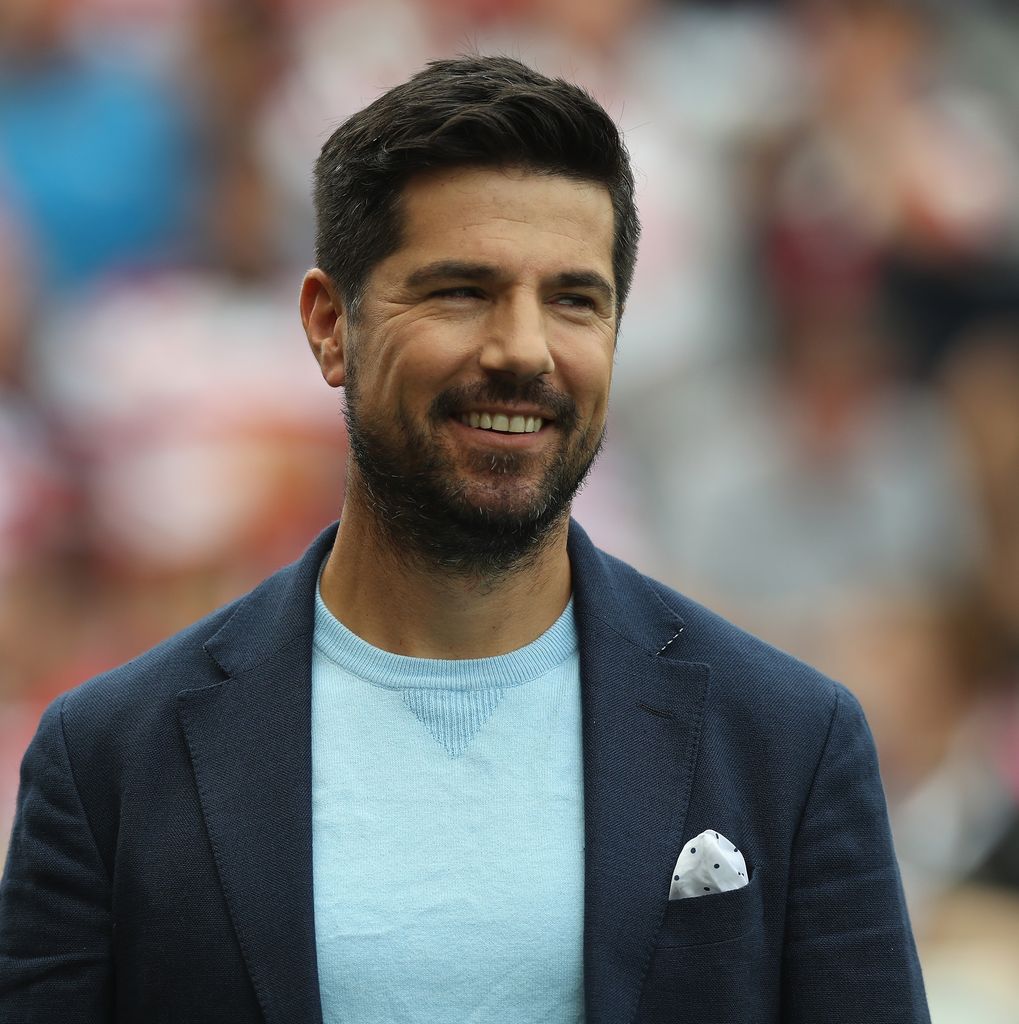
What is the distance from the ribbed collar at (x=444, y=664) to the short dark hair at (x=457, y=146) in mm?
519

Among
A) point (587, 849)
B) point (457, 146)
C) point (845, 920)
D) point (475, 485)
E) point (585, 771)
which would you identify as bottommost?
point (845, 920)

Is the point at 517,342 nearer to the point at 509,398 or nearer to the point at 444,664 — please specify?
the point at 509,398

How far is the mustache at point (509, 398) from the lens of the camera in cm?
231

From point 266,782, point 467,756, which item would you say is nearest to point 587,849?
point 467,756

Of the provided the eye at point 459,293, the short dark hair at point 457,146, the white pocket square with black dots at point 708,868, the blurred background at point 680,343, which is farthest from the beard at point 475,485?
the blurred background at point 680,343

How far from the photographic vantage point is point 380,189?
2.44 meters

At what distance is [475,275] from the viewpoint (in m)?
2.33

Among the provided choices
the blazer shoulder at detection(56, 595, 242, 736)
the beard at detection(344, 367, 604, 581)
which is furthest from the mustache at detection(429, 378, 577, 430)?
the blazer shoulder at detection(56, 595, 242, 736)

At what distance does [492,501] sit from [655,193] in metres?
4.16

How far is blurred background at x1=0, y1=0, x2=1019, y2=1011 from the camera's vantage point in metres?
5.62

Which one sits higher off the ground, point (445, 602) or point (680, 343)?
point (680, 343)

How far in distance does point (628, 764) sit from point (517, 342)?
2.10ft

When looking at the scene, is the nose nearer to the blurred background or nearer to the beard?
the beard

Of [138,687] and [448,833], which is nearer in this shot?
[448,833]
